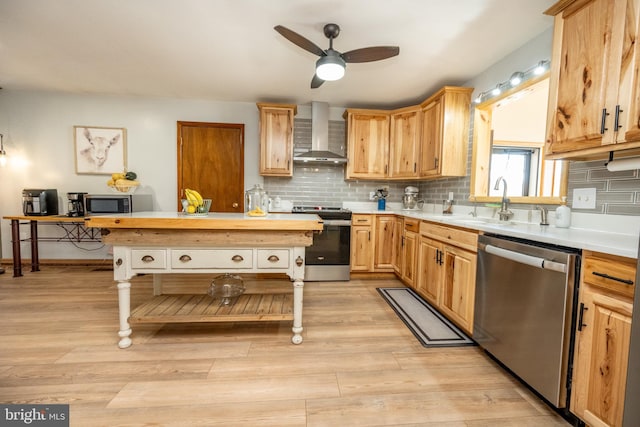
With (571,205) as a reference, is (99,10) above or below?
above

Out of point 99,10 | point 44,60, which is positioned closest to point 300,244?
point 99,10

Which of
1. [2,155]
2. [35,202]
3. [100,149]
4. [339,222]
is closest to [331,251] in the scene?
[339,222]

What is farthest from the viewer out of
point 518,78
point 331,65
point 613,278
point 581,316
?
point 518,78

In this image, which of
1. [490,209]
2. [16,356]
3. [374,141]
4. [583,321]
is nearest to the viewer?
[583,321]

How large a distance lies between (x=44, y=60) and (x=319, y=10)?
9.90ft

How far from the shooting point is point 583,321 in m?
1.23

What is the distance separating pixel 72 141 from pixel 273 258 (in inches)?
156

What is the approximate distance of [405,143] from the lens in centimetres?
375

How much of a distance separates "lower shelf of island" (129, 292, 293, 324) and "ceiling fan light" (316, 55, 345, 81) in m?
1.88

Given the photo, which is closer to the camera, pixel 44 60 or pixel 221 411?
pixel 221 411

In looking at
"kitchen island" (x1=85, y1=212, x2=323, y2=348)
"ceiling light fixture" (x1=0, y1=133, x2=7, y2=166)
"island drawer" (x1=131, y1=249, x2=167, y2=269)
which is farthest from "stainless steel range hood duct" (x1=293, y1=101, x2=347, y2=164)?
"ceiling light fixture" (x1=0, y1=133, x2=7, y2=166)

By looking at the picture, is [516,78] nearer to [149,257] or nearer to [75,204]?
[149,257]

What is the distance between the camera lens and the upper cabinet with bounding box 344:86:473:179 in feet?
10.1

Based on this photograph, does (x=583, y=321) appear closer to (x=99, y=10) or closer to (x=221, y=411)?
(x=221, y=411)
